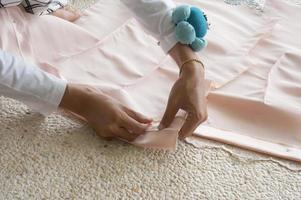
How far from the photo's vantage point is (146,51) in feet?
3.01

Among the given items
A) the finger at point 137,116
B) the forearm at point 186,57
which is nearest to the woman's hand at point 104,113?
the finger at point 137,116

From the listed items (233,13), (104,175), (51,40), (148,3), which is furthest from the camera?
(233,13)

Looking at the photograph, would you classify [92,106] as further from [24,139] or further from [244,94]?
[244,94]

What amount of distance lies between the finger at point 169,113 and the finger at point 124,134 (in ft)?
0.15

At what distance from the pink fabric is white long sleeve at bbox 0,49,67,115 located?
98mm

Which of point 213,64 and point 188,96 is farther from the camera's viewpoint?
point 213,64

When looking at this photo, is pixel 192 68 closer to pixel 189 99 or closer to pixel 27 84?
pixel 189 99

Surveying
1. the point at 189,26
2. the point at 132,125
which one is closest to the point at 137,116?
the point at 132,125

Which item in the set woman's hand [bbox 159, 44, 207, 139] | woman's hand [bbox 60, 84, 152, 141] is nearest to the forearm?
woman's hand [bbox 159, 44, 207, 139]

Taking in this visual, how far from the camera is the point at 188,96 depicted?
0.69m

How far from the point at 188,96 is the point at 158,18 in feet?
0.53

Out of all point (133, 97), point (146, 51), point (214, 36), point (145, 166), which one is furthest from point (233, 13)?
point (145, 166)

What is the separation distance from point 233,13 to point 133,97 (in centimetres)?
35

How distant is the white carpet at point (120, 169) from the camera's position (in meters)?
0.67
